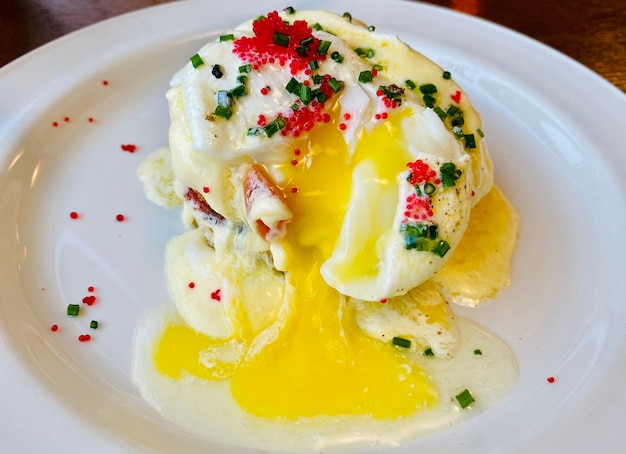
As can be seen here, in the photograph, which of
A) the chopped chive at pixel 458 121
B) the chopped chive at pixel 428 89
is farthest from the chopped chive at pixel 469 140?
the chopped chive at pixel 428 89

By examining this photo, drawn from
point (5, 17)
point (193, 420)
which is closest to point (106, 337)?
point (193, 420)

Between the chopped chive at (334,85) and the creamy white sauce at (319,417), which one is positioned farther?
the chopped chive at (334,85)

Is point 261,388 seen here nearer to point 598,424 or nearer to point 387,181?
point 387,181

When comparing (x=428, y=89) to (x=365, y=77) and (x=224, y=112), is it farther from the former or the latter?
(x=224, y=112)

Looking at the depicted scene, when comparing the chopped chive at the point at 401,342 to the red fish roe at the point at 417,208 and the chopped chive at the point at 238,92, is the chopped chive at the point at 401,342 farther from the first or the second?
the chopped chive at the point at 238,92

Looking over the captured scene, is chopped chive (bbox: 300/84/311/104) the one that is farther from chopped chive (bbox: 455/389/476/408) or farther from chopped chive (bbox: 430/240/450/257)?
chopped chive (bbox: 455/389/476/408)
